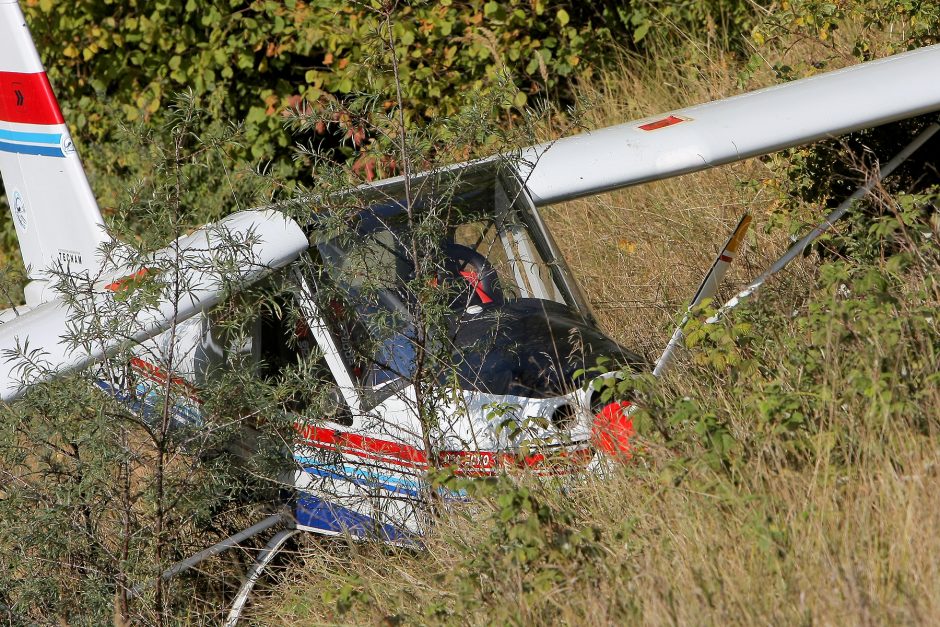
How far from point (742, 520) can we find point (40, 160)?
4.75 meters

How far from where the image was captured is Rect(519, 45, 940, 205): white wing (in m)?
3.96

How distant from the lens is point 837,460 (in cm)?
299

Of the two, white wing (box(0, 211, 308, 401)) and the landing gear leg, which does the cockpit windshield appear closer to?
white wing (box(0, 211, 308, 401))

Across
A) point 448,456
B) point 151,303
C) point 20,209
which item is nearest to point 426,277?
point 448,456

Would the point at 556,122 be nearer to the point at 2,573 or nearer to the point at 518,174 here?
the point at 518,174

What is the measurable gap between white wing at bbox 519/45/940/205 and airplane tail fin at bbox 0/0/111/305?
2795mm

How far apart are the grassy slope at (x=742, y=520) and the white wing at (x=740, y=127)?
610 mm

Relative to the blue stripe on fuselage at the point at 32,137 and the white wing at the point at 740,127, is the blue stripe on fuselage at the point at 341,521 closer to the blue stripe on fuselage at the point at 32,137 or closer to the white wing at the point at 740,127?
the white wing at the point at 740,127

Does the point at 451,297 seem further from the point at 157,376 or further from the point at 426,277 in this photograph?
the point at 157,376

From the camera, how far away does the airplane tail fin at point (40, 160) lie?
19.2 feet

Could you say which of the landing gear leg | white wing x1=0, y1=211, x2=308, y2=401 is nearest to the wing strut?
white wing x1=0, y1=211, x2=308, y2=401

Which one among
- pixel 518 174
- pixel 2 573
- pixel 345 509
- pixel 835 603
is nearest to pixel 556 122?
pixel 518 174

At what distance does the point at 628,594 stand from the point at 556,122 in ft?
22.2

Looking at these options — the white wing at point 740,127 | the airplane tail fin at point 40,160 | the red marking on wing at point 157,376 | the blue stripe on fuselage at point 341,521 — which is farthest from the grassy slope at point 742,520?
the airplane tail fin at point 40,160
